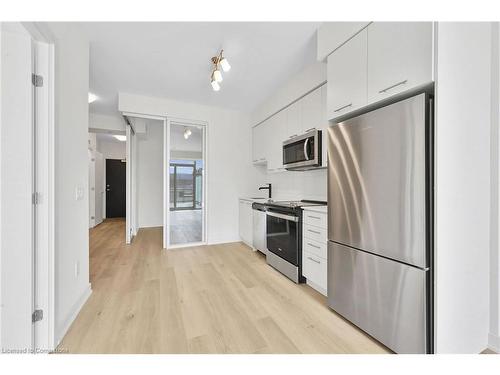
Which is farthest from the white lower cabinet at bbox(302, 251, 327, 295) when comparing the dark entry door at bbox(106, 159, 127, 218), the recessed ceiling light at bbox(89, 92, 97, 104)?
the dark entry door at bbox(106, 159, 127, 218)

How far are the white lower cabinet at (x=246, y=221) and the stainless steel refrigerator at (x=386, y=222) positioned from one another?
6.47ft

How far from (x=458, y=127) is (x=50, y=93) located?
8.24ft

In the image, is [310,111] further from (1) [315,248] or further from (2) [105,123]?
(2) [105,123]

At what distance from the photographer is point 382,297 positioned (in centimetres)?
137

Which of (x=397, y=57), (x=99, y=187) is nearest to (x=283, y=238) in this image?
(x=397, y=57)

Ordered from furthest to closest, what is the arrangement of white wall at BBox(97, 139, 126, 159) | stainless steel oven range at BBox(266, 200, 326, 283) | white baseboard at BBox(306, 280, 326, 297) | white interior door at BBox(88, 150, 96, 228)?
white wall at BBox(97, 139, 126, 159) → white interior door at BBox(88, 150, 96, 228) → stainless steel oven range at BBox(266, 200, 326, 283) → white baseboard at BBox(306, 280, 326, 297)

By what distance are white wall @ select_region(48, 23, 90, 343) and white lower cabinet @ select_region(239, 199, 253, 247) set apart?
2.22 m

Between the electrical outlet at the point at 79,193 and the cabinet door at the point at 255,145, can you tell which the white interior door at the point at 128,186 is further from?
the cabinet door at the point at 255,145

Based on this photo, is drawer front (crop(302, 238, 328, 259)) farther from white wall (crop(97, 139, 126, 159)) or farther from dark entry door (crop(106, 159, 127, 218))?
white wall (crop(97, 139, 126, 159))

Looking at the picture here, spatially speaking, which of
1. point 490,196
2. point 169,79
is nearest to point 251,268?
point 490,196

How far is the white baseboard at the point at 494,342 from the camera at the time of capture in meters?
1.36

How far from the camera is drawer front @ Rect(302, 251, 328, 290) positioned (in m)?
2.00

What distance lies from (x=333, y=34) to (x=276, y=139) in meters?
1.69

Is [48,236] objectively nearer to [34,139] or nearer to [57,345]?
[34,139]
